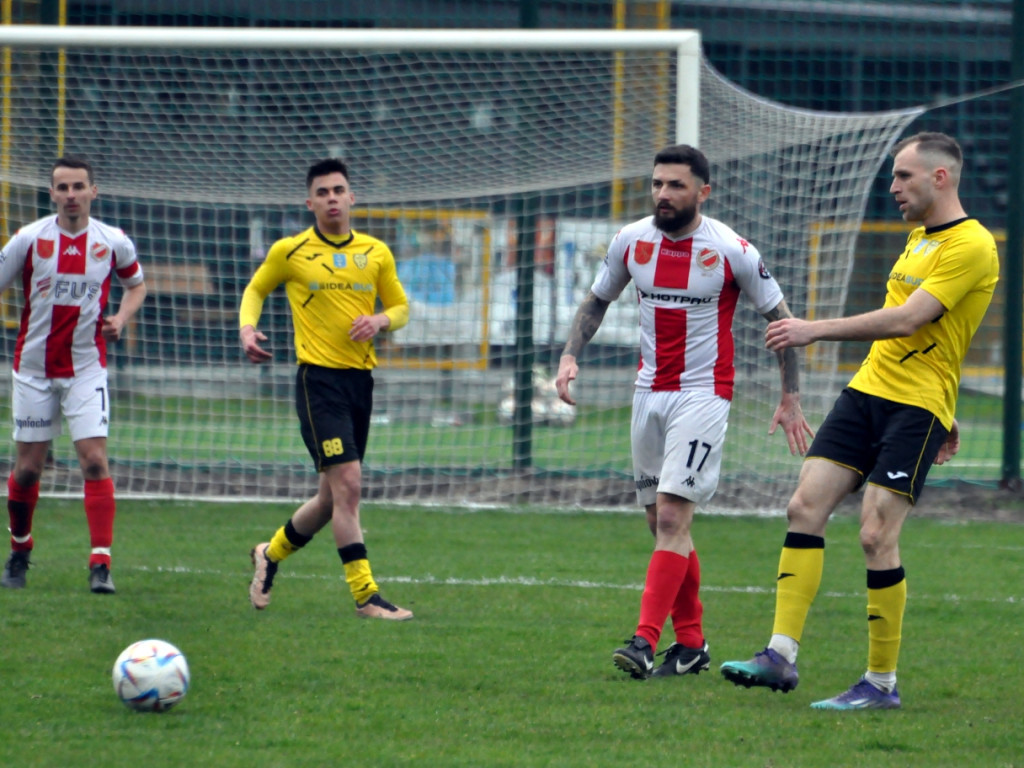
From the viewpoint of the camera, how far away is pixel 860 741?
14.7 ft

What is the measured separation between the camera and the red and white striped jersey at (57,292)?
7.21 meters

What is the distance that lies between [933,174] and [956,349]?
650mm

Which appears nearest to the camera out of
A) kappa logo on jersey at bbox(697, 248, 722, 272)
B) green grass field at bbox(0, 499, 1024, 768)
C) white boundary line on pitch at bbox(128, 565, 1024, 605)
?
green grass field at bbox(0, 499, 1024, 768)

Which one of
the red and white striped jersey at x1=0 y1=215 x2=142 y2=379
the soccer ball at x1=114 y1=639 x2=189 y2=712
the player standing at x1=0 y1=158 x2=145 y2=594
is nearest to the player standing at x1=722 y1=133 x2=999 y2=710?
the soccer ball at x1=114 y1=639 x2=189 y2=712

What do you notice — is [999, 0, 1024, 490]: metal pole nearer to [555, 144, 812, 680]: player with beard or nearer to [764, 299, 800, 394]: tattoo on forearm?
[764, 299, 800, 394]: tattoo on forearm

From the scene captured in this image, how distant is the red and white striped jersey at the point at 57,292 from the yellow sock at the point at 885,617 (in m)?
4.26

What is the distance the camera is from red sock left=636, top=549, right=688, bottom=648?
17.6 ft

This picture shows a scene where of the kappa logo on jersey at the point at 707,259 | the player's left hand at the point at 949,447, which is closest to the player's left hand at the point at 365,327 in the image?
the kappa logo on jersey at the point at 707,259

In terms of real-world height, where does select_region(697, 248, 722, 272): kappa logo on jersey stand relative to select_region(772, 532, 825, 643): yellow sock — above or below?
above

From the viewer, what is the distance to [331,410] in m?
6.79

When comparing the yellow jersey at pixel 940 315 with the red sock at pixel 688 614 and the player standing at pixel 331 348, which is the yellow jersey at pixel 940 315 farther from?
the player standing at pixel 331 348

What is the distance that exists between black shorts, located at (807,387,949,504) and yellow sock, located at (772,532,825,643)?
0.33 metres

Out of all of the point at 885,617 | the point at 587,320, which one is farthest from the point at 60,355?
the point at 885,617

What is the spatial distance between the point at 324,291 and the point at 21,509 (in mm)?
2044
